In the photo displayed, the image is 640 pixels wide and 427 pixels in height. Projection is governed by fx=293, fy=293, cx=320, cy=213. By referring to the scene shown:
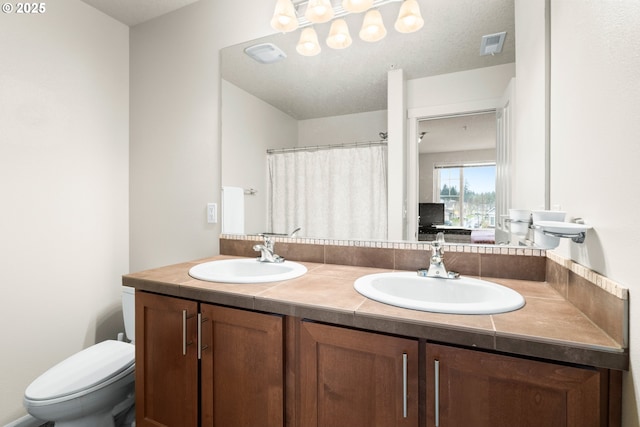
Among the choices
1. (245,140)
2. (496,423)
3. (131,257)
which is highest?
(245,140)

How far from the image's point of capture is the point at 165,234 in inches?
78.3

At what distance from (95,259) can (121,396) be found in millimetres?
938

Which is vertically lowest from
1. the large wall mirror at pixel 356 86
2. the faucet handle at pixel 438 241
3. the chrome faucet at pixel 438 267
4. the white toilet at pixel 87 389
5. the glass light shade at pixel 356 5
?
the white toilet at pixel 87 389

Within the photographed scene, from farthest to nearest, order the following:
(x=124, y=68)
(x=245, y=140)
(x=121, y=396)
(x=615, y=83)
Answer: (x=124, y=68), (x=245, y=140), (x=121, y=396), (x=615, y=83)

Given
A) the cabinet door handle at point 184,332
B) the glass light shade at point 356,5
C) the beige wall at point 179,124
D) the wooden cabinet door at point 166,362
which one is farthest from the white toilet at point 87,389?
the glass light shade at point 356,5

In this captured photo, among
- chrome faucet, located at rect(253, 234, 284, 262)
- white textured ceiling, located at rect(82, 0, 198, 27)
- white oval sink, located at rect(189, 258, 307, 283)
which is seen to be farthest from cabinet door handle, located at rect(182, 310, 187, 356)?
white textured ceiling, located at rect(82, 0, 198, 27)

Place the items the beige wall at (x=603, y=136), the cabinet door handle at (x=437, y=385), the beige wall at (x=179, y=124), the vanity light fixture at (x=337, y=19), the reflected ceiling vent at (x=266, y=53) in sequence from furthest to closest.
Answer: the beige wall at (x=179, y=124), the reflected ceiling vent at (x=266, y=53), the vanity light fixture at (x=337, y=19), the cabinet door handle at (x=437, y=385), the beige wall at (x=603, y=136)

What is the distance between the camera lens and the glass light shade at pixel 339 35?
1472 mm

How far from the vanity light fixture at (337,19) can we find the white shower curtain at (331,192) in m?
0.54

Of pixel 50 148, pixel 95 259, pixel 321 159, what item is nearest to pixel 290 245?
pixel 321 159

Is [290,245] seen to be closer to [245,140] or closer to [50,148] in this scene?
[245,140]

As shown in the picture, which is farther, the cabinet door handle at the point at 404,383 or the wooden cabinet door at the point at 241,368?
the wooden cabinet door at the point at 241,368

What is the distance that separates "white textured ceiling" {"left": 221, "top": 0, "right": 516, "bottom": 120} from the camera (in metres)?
1.25

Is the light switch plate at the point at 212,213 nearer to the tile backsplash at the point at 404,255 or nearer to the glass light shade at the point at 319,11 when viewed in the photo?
the tile backsplash at the point at 404,255
